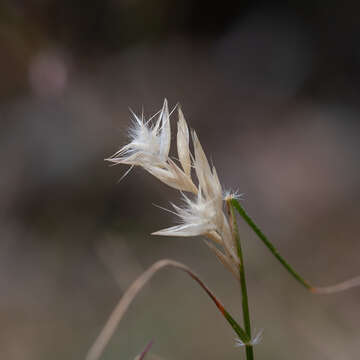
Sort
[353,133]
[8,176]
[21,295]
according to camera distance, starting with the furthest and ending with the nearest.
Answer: [353,133]
[8,176]
[21,295]

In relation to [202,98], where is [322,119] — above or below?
below

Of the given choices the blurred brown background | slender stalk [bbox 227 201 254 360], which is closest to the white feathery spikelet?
slender stalk [bbox 227 201 254 360]

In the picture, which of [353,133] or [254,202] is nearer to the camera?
[254,202]

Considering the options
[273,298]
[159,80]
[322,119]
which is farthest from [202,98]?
[273,298]

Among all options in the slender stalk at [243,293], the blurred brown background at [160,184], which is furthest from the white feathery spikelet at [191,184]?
the blurred brown background at [160,184]

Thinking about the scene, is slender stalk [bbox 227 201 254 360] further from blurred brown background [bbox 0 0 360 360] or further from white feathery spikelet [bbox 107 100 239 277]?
blurred brown background [bbox 0 0 360 360]

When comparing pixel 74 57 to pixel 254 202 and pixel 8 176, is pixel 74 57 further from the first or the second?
pixel 254 202
